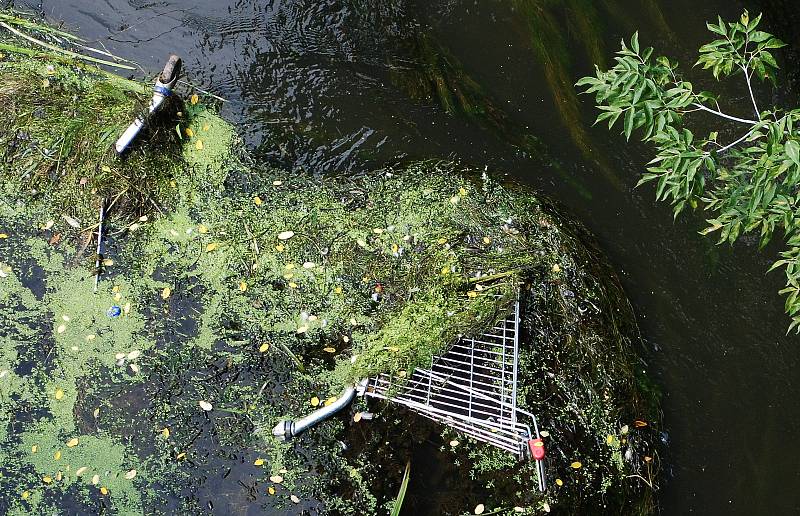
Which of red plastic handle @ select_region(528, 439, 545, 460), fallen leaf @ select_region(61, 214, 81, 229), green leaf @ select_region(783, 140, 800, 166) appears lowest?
red plastic handle @ select_region(528, 439, 545, 460)

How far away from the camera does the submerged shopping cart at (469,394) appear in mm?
2768

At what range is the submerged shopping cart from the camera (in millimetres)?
2768

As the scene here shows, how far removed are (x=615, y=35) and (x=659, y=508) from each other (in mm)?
2817

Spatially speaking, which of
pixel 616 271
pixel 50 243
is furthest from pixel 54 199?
pixel 616 271

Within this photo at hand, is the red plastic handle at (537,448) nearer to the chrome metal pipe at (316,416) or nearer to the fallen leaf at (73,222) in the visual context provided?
the chrome metal pipe at (316,416)

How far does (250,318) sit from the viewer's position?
11.0ft

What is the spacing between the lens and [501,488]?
10.6 feet

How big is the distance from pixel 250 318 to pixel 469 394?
126cm

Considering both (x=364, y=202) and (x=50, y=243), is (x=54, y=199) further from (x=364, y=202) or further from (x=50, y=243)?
(x=364, y=202)

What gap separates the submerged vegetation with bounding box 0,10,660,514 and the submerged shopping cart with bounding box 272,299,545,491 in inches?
5.5

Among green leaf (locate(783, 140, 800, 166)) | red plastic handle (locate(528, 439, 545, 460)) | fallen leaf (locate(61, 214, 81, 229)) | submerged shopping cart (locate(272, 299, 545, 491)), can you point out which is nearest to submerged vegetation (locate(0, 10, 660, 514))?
fallen leaf (locate(61, 214, 81, 229))

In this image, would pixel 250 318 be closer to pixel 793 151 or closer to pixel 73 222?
pixel 73 222

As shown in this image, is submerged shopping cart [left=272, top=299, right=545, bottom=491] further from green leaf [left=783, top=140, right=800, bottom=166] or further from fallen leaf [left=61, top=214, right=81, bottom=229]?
fallen leaf [left=61, top=214, right=81, bottom=229]

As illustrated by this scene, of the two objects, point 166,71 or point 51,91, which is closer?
point 166,71
